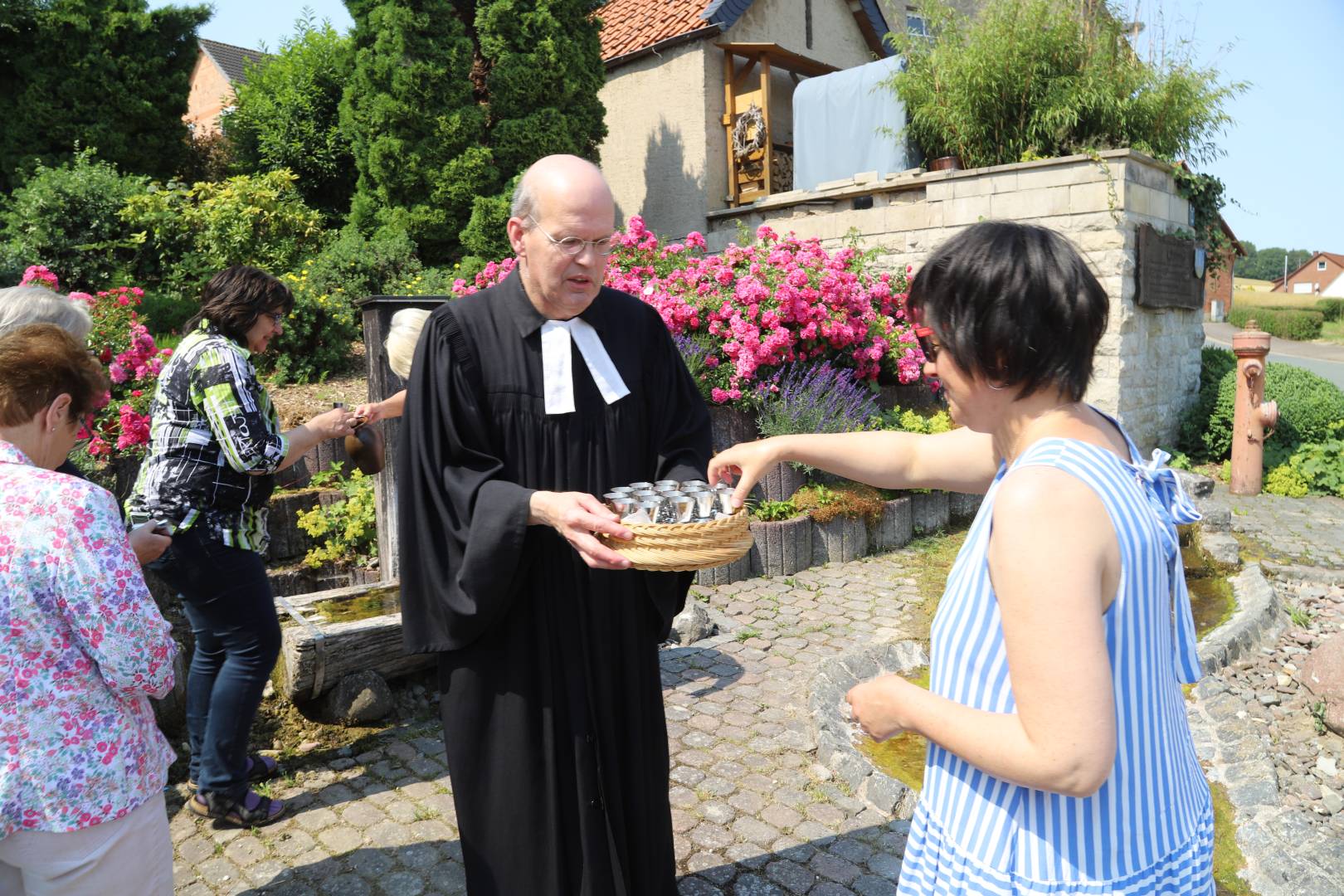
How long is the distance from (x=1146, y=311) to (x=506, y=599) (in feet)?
31.6

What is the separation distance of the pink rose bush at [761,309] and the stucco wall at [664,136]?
221 inches

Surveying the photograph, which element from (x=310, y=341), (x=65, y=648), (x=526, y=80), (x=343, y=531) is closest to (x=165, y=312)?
(x=310, y=341)

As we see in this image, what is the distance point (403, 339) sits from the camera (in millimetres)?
4113

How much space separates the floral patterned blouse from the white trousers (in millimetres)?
37

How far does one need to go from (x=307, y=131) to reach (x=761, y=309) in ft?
30.8

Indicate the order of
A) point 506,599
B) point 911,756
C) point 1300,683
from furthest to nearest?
point 1300,683 → point 911,756 → point 506,599

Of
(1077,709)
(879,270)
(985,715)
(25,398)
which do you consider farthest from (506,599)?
(879,270)

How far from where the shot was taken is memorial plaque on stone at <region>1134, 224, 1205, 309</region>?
966 cm

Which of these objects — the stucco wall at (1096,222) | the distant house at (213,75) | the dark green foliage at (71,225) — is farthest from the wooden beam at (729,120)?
the distant house at (213,75)

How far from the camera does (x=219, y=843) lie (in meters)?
3.33

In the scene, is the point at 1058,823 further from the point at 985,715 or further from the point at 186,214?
the point at 186,214

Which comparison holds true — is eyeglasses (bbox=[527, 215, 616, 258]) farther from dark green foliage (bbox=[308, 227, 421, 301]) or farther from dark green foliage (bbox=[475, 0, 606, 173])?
dark green foliage (bbox=[475, 0, 606, 173])

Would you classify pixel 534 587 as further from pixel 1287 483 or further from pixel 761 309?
pixel 1287 483

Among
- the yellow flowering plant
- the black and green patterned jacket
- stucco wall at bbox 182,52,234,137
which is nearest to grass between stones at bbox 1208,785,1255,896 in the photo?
the black and green patterned jacket
